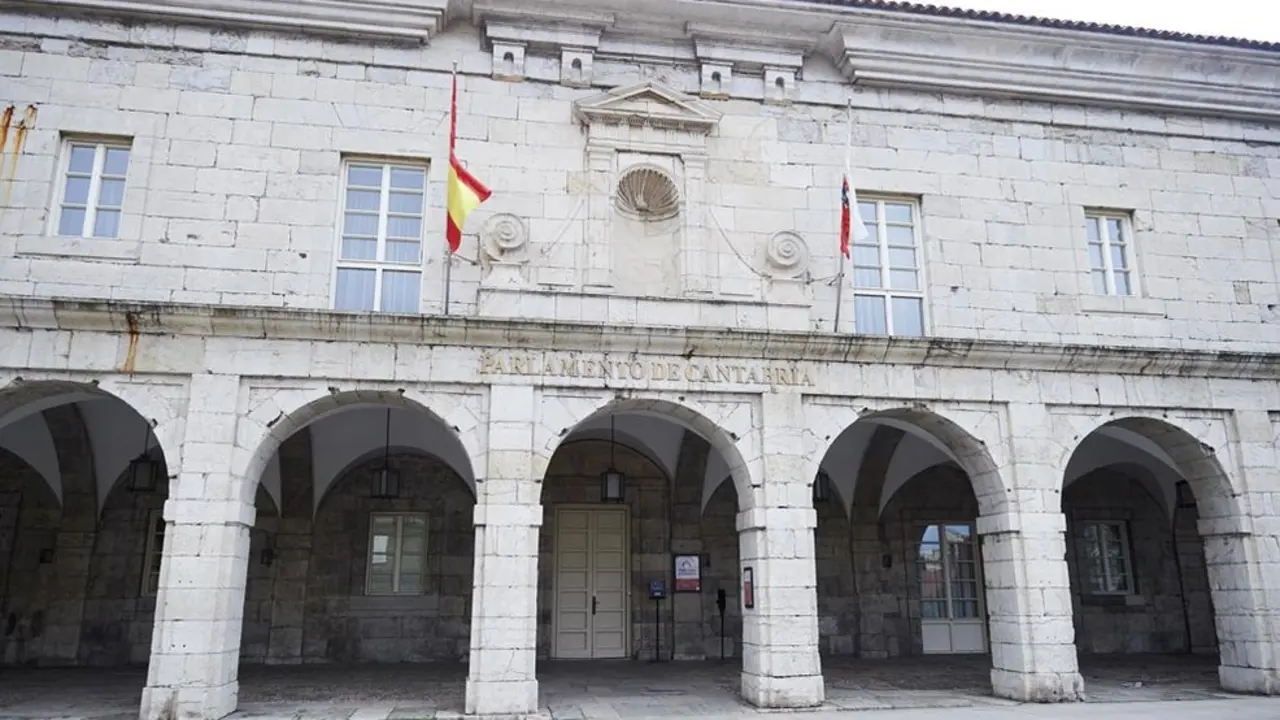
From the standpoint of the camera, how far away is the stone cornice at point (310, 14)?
1015cm

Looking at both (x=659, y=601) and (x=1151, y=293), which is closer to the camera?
(x=1151, y=293)

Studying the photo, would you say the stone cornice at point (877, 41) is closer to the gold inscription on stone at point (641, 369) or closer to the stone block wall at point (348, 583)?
the gold inscription on stone at point (641, 369)

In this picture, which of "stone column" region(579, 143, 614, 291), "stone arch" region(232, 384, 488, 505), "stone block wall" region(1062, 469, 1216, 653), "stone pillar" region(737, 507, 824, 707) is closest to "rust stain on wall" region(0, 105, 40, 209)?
"stone arch" region(232, 384, 488, 505)

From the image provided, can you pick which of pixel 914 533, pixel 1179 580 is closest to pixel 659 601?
pixel 914 533

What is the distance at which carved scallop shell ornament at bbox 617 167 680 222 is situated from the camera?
34.9ft

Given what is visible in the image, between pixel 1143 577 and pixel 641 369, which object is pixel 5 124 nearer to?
pixel 641 369

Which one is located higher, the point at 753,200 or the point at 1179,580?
the point at 753,200

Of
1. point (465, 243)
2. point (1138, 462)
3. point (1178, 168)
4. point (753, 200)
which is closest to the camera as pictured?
point (465, 243)

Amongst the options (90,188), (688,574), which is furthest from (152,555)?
(688,574)

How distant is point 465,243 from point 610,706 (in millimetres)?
5127

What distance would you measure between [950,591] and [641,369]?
315 inches

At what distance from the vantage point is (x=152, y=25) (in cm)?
1024

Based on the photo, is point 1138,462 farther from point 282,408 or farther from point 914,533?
point 282,408

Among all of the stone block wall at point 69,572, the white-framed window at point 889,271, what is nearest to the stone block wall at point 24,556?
the stone block wall at point 69,572
